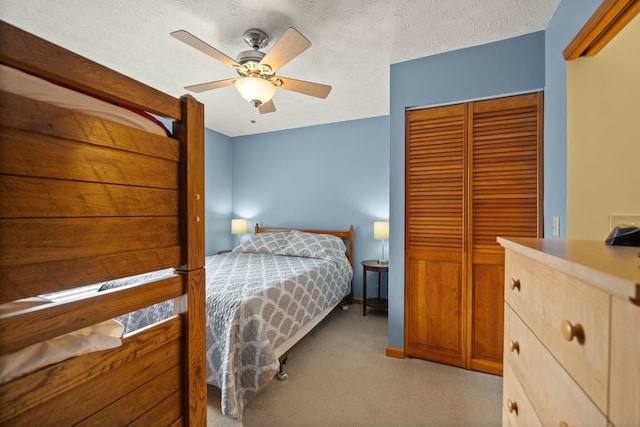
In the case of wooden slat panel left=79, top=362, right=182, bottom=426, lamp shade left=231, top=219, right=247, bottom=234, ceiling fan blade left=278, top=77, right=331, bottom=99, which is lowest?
wooden slat panel left=79, top=362, right=182, bottom=426

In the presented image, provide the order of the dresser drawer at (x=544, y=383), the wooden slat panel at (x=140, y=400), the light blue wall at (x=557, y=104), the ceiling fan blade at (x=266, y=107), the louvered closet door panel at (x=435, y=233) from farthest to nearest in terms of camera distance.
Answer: the ceiling fan blade at (x=266, y=107) < the louvered closet door panel at (x=435, y=233) < the light blue wall at (x=557, y=104) < the wooden slat panel at (x=140, y=400) < the dresser drawer at (x=544, y=383)

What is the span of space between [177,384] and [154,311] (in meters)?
1.08

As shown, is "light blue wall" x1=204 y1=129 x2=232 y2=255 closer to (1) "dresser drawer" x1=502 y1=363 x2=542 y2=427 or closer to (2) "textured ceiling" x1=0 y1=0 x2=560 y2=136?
(2) "textured ceiling" x1=0 y1=0 x2=560 y2=136

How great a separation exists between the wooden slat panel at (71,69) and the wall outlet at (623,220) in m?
1.99

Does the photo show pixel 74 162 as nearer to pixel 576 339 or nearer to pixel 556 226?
pixel 576 339

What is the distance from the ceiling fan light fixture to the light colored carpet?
2045 mm

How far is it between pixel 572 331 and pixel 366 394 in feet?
5.34

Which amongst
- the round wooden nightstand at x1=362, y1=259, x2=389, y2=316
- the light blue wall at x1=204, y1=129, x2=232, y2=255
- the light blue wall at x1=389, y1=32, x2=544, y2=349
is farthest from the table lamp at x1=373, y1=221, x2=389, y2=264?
the light blue wall at x1=204, y1=129, x2=232, y2=255

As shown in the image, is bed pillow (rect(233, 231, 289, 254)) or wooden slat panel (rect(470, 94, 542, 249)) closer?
wooden slat panel (rect(470, 94, 542, 249))

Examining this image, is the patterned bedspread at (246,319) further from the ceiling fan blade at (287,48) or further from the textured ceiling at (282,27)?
the textured ceiling at (282,27)

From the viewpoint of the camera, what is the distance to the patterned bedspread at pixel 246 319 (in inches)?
62.3

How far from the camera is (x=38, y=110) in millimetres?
592

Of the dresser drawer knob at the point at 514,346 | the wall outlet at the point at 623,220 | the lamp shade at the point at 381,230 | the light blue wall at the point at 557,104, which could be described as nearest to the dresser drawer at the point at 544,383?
the dresser drawer knob at the point at 514,346

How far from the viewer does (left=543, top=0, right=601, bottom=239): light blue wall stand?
4.65 ft
